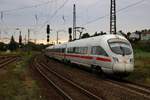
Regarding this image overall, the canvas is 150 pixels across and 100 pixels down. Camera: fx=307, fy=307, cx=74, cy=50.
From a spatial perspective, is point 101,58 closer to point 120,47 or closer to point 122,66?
point 120,47

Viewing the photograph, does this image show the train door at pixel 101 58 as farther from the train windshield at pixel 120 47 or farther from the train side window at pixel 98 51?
the train windshield at pixel 120 47

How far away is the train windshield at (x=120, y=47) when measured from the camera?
2000 cm

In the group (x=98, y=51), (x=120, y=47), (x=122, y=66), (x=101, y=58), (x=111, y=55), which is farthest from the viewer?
(x=98, y=51)

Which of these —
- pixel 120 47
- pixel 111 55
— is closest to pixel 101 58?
pixel 111 55

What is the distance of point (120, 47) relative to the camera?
66.6ft

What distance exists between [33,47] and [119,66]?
158835mm

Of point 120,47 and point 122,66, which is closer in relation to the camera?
point 122,66


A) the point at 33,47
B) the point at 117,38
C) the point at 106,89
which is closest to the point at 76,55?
the point at 117,38

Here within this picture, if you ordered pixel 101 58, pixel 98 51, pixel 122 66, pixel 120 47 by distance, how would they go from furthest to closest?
pixel 98 51 → pixel 101 58 → pixel 120 47 → pixel 122 66

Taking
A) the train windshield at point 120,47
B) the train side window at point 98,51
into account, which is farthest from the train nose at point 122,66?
the train side window at point 98,51

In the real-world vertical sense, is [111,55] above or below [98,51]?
below

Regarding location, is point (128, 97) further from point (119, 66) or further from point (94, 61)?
point (94, 61)

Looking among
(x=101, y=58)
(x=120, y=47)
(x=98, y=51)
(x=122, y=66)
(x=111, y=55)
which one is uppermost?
(x=120, y=47)

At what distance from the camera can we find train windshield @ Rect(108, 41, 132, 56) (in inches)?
787
